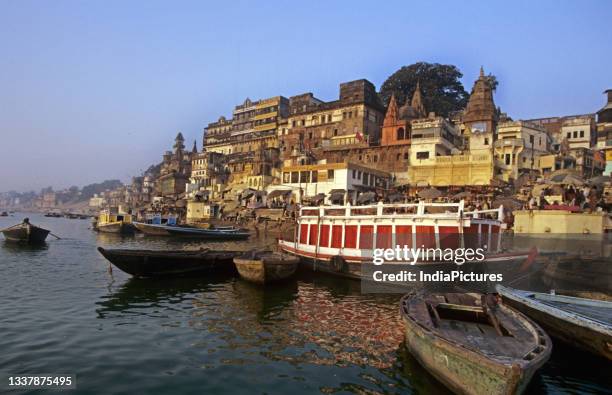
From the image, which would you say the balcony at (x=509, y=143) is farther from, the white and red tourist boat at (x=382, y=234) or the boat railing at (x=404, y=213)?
the white and red tourist boat at (x=382, y=234)

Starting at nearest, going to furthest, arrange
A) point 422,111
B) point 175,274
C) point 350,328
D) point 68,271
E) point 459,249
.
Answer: point 350,328 < point 459,249 < point 175,274 < point 68,271 < point 422,111

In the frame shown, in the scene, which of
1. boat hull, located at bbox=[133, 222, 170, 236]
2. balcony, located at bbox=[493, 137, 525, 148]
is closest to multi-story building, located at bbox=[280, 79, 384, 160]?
balcony, located at bbox=[493, 137, 525, 148]

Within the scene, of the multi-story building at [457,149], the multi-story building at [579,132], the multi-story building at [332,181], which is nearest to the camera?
the multi-story building at [457,149]

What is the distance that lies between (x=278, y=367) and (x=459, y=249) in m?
9.91

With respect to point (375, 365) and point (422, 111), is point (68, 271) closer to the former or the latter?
point (375, 365)

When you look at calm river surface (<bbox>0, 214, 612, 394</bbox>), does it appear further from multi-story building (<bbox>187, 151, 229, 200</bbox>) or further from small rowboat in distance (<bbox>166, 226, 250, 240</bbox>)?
multi-story building (<bbox>187, 151, 229, 200</bbox>)

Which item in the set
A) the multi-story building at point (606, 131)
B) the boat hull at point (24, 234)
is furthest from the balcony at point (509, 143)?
the boat hull at point (24, 234)

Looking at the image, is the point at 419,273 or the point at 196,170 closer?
the point at 419,273

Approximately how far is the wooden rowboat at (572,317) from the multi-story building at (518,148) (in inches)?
1518

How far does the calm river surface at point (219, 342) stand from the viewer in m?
8.73

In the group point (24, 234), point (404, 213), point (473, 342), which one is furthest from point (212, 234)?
point (473, 342)

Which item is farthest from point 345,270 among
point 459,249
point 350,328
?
point 350,328

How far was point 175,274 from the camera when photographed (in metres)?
19.7

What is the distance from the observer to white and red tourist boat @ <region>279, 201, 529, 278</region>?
16.6m
